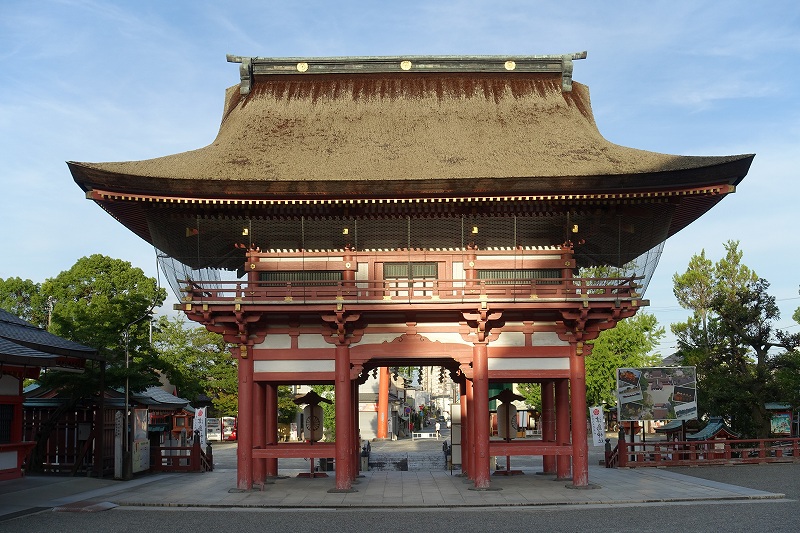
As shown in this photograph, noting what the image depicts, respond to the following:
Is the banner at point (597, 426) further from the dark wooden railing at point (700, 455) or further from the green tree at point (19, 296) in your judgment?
the green tree at point (19, 296)

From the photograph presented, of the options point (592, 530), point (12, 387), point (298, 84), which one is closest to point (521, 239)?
point (592, 530)

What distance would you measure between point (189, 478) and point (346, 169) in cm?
1374

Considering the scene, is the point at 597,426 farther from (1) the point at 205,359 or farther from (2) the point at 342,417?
(1) the point at 205,359

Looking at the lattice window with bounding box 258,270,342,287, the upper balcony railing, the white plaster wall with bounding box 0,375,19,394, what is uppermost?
the lattice window with bounding box 258,270,342,287

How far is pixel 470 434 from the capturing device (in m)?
26.2

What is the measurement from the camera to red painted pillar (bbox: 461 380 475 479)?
25.2m

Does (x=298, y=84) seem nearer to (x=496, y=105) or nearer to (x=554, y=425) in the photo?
(x=496, y=105)

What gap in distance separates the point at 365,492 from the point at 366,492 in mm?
31

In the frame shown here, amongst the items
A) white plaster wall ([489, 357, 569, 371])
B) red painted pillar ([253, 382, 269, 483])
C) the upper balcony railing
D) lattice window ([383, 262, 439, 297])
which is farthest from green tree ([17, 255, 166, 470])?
white plaster wall ([489, 357, 569, 371])

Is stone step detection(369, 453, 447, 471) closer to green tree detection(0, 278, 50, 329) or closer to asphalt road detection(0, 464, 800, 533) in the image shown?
asphalt road detection(0, 464, 800, 533)

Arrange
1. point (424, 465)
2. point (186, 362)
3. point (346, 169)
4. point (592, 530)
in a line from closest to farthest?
point (592, 530), point (346, 169), point (424, 465), point (186, 362)

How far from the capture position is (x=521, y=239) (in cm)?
2447

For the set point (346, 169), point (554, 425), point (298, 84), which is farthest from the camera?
point (298, 84)

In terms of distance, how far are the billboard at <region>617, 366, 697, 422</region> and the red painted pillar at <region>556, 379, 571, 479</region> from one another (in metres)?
12.0
